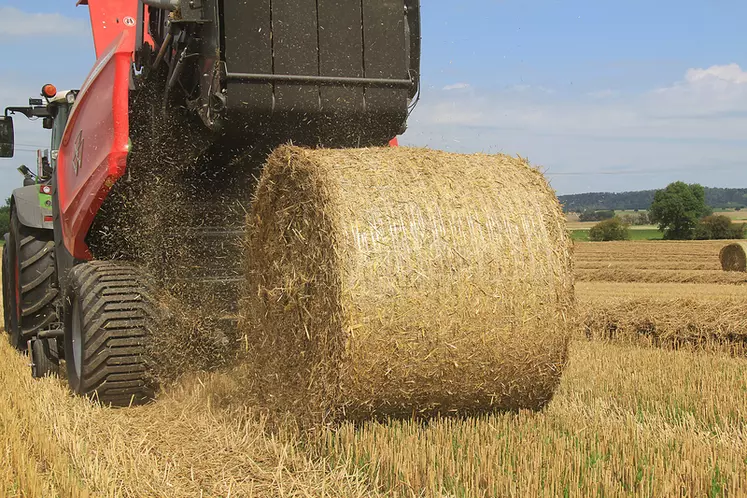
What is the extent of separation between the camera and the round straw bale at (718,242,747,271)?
66.5ft

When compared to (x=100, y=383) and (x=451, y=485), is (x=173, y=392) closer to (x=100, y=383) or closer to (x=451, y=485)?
(x=100, y=383)

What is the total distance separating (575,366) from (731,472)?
344 centimetres

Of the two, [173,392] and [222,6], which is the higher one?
[222,6]

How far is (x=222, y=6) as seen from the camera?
510 cm

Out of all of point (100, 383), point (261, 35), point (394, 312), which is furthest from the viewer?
point (100, 383)

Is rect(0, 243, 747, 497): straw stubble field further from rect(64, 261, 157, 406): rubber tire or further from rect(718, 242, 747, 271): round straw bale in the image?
rect(718, 242, 747, 271): round straw bale

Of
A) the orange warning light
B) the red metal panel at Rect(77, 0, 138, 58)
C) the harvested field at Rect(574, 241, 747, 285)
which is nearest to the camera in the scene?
the red metal panel at Rect(77, 0, 138, 58)

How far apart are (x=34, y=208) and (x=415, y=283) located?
481 centimetres

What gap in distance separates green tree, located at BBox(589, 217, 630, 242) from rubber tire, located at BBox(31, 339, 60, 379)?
4123 cm

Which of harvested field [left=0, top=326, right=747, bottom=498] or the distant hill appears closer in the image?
harvested field [left=0, top=326, right=747, bottom=498]

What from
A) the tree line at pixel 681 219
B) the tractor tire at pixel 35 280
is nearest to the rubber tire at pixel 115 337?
the tractor tire at pixel 35 280

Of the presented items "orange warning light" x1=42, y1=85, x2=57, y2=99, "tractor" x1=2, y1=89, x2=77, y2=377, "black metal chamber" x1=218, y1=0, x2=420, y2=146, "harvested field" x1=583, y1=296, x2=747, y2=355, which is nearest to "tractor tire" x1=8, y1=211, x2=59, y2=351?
"tractor" x1=2, y1=89, x2=77, y2=377

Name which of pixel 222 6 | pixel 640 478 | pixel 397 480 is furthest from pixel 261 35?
pixel 640 478

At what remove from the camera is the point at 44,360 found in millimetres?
7207
